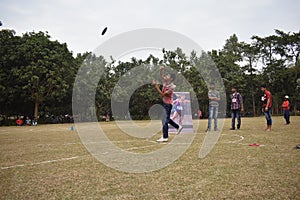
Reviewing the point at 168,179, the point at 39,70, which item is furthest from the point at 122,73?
the point at 168,179

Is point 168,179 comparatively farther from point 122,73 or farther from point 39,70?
point 122,73

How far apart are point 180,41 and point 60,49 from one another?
30794 millimetres

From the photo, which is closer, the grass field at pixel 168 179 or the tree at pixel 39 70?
the grass field at pixel 168 179

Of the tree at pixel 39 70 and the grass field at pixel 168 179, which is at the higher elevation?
the tree at pixel 39 70

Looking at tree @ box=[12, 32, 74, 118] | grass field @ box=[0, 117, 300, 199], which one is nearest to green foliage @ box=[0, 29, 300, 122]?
tree @ box=[12, 32, 74, 118]

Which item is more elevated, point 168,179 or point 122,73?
point 122,73

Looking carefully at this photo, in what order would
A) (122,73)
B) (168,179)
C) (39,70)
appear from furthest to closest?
1. (122,73)
2. (39,70)
3. (168,179)

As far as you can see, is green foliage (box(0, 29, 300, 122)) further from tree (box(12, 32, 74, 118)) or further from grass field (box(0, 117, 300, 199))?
grass field (box(0, 117, 300, 199))

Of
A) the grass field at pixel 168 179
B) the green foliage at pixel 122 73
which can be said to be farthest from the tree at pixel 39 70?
the grass field at pixel 168 179

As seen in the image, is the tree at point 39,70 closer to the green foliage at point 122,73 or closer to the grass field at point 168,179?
the green foliage at point 122,73


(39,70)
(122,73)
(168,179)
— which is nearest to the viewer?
(168,179)

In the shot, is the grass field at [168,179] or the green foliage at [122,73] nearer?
the grass field at [168,179]

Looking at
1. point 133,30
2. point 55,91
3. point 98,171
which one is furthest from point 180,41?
point 55,91

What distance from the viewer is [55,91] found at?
35.6 m
